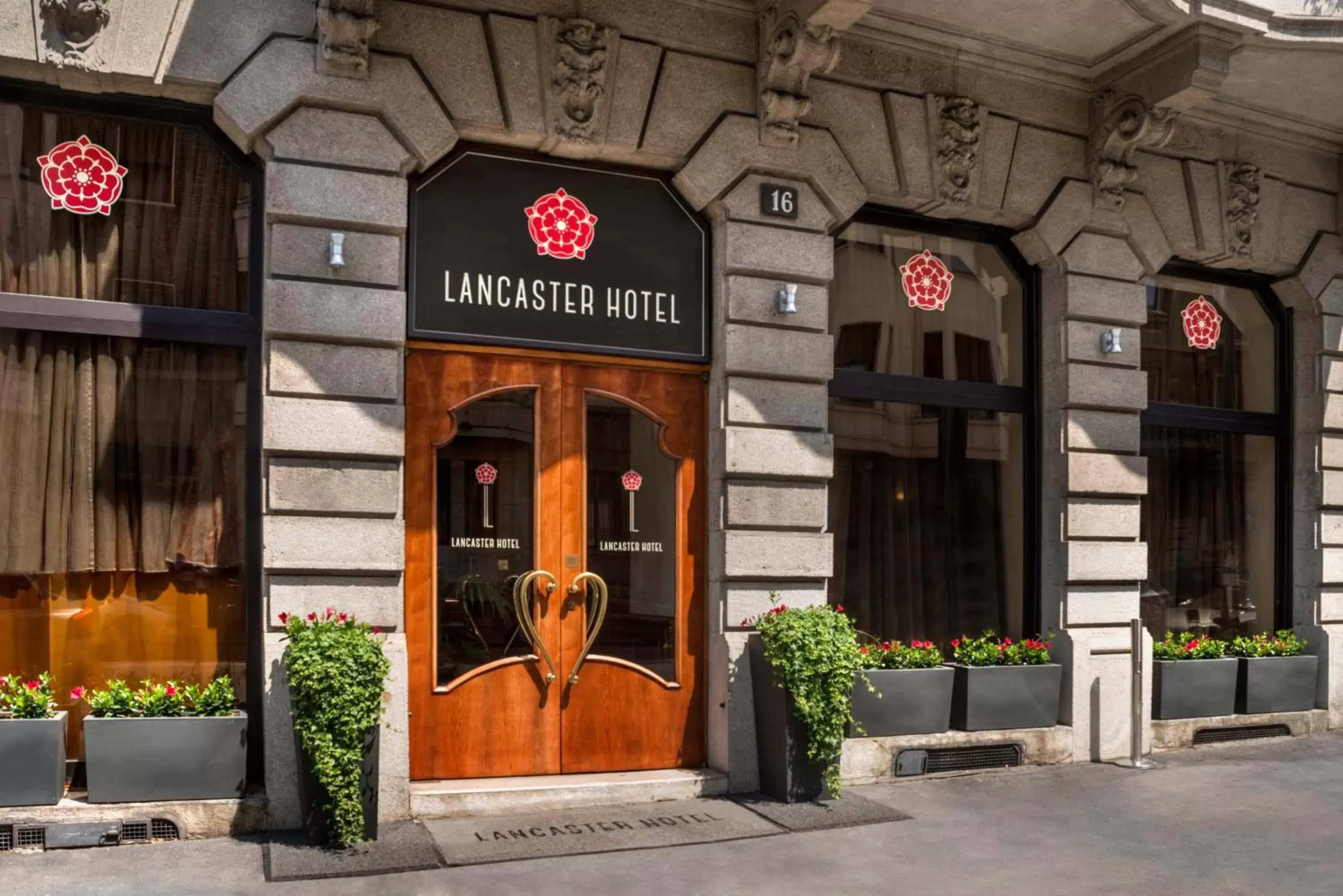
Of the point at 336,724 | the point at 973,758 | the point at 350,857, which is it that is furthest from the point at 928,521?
the point at 350,857

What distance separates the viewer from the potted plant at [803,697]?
324 inches

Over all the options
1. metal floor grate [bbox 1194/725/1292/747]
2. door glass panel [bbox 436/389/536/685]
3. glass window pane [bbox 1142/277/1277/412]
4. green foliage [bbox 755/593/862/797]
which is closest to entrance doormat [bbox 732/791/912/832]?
green foliage [bbox 755/593/862/797]

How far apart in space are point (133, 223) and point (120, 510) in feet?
6.10

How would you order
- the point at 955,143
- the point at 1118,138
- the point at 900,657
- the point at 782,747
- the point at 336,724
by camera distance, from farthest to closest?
the point at 1118,138 < the point at 955,143 < the point at 900,657 < the point at 782,747 < the point at 336,724

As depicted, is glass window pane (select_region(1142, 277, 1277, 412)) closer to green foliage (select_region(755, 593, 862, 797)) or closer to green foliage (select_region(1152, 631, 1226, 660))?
green foliage (select_region(1152, 631, 1226, 660))

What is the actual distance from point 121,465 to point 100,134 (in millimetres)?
2145

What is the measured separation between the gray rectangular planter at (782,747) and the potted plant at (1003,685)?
6.11 ft

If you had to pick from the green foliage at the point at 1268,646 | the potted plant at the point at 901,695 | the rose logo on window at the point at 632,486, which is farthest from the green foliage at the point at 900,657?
the green foliage at the point at 1268,646

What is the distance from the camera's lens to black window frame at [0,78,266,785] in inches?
298

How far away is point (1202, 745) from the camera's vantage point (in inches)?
435

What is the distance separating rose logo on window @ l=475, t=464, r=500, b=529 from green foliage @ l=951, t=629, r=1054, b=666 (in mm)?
4153

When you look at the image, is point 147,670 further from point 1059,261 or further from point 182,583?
point 1059,261

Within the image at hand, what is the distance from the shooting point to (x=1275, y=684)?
448 inches

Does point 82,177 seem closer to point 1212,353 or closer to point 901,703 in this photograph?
point 901,703
